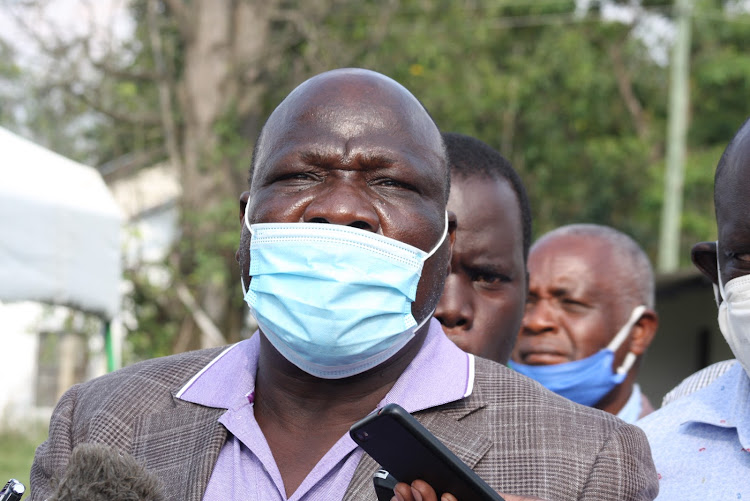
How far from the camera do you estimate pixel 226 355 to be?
2.45 meters

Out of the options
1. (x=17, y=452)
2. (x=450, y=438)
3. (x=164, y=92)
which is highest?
(x=450, y=438)

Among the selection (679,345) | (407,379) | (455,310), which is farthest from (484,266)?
(679,345)

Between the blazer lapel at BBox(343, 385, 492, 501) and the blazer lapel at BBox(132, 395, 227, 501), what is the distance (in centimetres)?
33

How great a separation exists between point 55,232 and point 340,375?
12.2ft

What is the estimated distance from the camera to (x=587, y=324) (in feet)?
14.5

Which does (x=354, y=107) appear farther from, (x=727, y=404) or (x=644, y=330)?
(x=644, y=330)

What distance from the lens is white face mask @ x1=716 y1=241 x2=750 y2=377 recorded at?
2436mm

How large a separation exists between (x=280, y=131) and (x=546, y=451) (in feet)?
3.01

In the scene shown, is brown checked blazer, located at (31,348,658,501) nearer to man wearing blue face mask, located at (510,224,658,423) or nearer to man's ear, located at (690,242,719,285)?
man's ear, located at (690,242,719,285)

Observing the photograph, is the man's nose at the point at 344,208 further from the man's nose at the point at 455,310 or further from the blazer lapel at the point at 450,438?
the man's nose at the point at 455,310

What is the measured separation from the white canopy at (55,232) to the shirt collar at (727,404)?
140 inches

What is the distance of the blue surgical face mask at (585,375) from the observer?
14.1 feet

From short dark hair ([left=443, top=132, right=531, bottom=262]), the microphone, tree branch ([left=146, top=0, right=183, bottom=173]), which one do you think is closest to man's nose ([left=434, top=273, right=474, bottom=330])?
short dark hair ([left=443, top=132, right=531, bottom=262])

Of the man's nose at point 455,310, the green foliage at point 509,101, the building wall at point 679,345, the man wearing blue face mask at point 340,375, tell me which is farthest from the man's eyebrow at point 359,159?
the building wall at point 679,345
